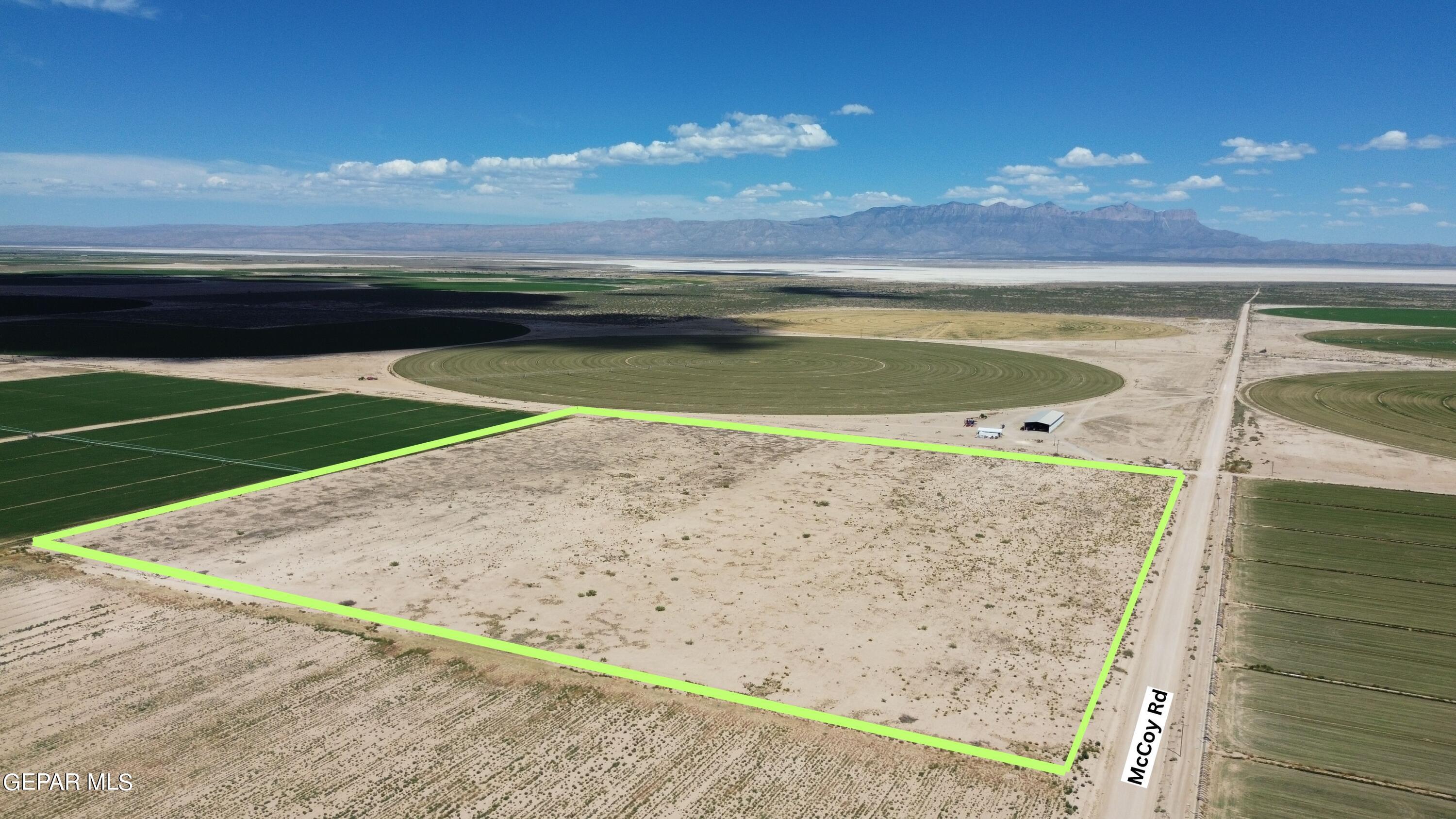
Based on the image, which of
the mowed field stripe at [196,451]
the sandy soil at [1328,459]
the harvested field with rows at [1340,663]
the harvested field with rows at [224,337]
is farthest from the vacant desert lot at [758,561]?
the harvested field with rows at [224,337]

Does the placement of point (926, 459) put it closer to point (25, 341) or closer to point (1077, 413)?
point (1077, 413)

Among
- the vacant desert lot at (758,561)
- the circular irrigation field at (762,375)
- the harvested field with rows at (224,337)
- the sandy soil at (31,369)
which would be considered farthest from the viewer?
the harvested field with rows at (224,337)

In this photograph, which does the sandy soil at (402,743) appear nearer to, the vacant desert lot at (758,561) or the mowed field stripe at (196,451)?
the vacant desert lot at (758,561)

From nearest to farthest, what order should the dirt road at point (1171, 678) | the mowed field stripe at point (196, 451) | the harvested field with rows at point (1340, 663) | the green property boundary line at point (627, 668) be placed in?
the dirt road at point (1171, 678), the harvested field with rows at point (1340, 663), the green property boundary line at point (627, 668), the mowed field stripe at point (196, 451)

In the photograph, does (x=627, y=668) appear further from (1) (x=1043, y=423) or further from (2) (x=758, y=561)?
(1) (x=1043, y=423)

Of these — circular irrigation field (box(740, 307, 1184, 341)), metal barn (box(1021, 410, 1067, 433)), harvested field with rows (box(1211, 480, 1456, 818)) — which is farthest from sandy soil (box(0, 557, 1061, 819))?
circular irrigation field (box(740, 307, 1184, 341))

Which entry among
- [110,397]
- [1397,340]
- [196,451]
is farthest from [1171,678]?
[1397,340]
